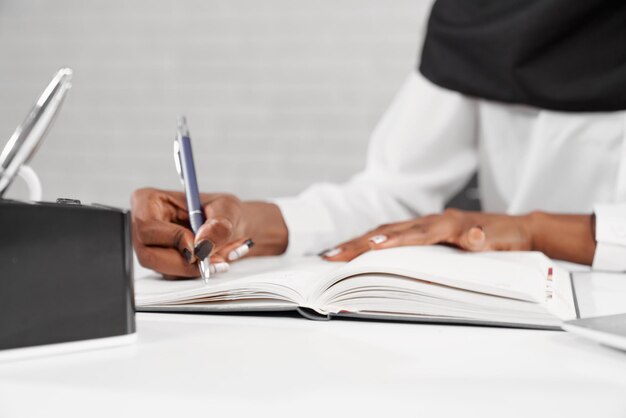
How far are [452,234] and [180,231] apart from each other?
0.38 metres

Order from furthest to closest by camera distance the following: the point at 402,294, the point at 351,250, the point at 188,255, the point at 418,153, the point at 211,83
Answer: the point at 211,83, the point at 418,153, the point at 351,250, the point at 188,255, the point at 402,294

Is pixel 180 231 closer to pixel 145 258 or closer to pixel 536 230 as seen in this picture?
pixel 145 258

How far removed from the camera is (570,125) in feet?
4.85

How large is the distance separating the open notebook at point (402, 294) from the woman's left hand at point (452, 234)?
0.57 ft

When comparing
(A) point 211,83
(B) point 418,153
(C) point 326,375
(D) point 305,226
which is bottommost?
(C) point 326,375

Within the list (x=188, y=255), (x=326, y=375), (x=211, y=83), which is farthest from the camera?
(x=211, y=83)

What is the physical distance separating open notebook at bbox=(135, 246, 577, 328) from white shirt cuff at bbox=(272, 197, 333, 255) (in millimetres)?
383

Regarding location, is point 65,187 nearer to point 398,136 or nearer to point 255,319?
point 398,136

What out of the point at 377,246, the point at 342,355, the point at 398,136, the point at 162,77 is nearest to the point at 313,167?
the point at 398,136

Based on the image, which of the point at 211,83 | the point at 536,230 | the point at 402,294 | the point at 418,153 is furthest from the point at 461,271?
the point at 211,83

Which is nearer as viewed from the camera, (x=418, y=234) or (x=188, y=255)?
(x=188, y=255)

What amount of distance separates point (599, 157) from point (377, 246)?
68 cm

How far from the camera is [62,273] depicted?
616mm

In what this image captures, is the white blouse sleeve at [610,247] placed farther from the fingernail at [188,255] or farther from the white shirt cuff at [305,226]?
the fingernail at [188,255]
